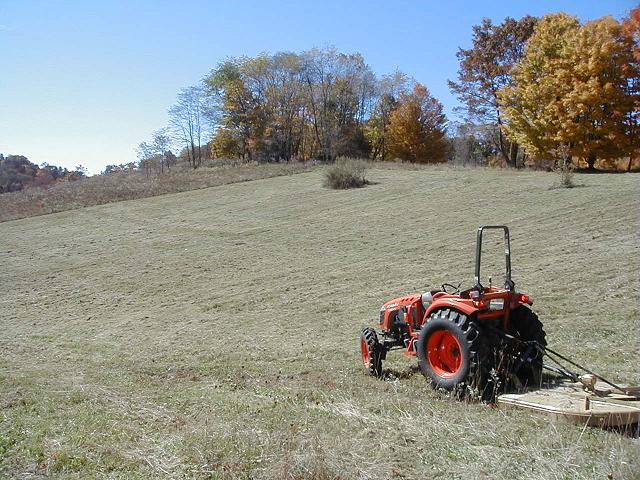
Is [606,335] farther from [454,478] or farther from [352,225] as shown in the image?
[352,225]

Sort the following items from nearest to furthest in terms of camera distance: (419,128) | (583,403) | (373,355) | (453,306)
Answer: (583,403)
(453,306)
(373,355)
(419,128)

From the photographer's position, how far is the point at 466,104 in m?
49.9

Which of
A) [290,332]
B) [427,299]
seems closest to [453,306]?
[427,299]

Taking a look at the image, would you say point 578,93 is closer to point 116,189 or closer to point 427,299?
point 427,299

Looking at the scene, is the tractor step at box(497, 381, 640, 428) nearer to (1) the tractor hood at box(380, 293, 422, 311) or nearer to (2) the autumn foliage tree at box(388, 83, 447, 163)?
(1) the tractor hood at box(380, 293, 422, 311)

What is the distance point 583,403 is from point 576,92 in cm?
3100

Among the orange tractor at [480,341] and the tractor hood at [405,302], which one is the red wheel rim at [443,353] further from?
the tractor hood at [405,302]

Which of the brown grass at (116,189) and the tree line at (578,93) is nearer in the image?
the tree line at (578,93)

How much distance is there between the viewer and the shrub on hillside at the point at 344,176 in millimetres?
Answer: 37000

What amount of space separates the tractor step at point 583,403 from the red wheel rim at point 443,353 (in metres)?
0.95

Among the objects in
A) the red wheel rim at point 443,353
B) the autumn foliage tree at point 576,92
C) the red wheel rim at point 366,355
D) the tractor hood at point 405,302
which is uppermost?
the autumn foliage tree at point 576,92

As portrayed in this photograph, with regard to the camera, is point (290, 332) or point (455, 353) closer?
point (455, 353)

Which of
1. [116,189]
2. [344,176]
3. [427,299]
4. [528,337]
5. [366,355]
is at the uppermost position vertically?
[344,176]

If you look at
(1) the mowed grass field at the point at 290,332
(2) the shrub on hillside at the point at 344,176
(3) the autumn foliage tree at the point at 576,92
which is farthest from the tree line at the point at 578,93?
(2) the shrub on hillside at the point at 344,176
